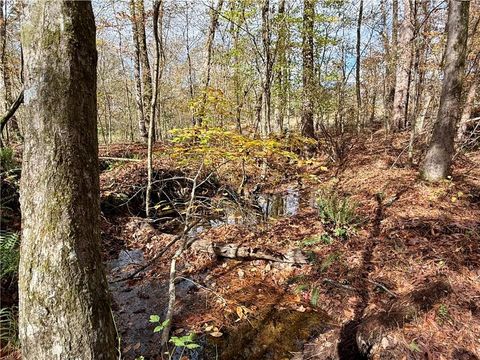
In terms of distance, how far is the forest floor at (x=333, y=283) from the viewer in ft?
9.15

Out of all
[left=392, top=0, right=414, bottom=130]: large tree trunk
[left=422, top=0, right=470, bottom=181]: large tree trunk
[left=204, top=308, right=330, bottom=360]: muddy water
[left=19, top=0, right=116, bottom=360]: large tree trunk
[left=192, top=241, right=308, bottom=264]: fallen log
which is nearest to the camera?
[left=19, top=0, right=116, bottom=360]: large tree trunk

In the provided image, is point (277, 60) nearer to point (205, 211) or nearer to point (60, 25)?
point (205, 211)

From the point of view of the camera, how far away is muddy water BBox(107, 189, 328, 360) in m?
2.95

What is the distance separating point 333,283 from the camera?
3680mm

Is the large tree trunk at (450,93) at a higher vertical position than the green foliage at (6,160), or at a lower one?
higher

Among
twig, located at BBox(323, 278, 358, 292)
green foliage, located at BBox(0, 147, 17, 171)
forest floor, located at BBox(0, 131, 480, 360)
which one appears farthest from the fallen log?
green foliage, located at BBox(0, 147, 17, 171)

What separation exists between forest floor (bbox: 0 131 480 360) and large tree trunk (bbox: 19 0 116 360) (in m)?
1.58

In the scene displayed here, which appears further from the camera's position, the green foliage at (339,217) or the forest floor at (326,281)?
the green foliage at (339,217)

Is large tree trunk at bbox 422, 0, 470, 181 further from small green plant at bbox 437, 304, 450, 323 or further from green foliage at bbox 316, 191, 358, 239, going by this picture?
small green plant at bbox 437, 304, 450, 323

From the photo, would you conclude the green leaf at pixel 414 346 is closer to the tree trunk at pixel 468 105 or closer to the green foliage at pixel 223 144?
the green foliage at pixel 223 144

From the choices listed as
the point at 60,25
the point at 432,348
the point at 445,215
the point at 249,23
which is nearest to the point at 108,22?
the point at 249,23

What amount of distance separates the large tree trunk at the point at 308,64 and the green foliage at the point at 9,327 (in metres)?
8.29

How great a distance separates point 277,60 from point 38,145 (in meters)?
7.65

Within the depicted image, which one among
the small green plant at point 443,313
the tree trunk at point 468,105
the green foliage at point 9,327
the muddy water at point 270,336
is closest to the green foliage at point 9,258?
the green foliage at point 9,327
